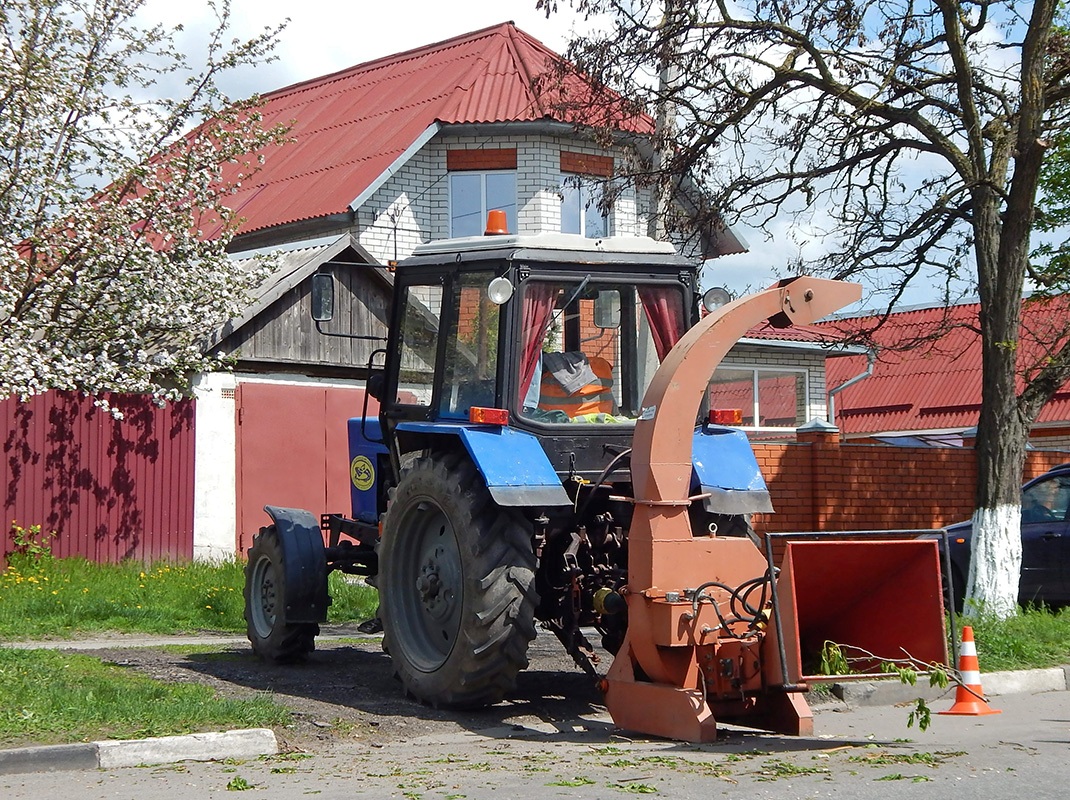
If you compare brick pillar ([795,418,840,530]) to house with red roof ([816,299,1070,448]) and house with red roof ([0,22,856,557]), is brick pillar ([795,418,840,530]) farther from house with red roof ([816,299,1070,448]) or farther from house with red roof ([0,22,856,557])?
house with red roof ([816,299,1070,448])

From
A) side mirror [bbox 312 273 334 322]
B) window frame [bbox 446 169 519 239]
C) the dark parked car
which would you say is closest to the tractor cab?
side mirror [bbox 312 273 334 322]

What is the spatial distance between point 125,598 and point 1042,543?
30.6ft

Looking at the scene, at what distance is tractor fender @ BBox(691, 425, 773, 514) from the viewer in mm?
7957

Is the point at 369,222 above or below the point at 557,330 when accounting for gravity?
above

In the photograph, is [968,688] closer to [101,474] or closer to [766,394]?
[101,474]

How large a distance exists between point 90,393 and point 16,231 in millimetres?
1963

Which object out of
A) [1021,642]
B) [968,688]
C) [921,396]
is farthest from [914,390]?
[968,688]

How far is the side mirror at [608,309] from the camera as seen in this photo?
28.4 ft

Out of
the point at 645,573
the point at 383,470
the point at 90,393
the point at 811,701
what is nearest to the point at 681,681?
the point at 645,573

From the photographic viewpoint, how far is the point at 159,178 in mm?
16141

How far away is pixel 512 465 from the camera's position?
781 cm

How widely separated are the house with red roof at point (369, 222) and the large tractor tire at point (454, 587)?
538cm

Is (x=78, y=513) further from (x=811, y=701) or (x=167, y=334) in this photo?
(x=811, y=701)

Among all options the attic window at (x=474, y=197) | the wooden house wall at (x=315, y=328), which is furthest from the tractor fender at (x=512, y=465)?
the attic window at (x=474, y=197)
